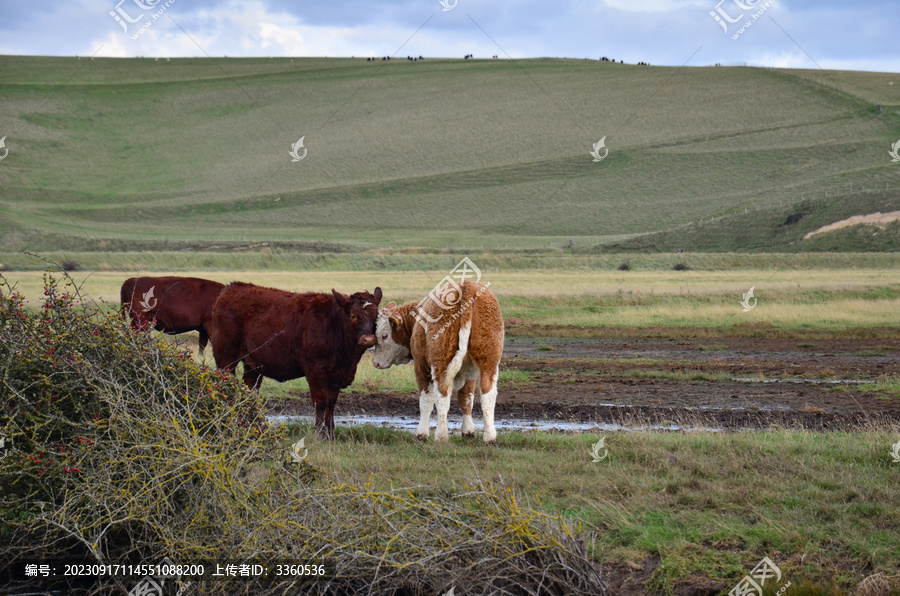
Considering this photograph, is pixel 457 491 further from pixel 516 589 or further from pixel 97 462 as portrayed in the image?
pixel 97 462

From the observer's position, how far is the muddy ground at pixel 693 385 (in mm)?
12461

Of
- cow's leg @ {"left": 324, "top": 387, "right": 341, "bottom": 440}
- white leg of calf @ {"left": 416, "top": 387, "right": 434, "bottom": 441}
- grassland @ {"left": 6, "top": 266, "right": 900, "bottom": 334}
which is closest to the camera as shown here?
white leg of calf @ {"left": 416, "top": 387, "right": 434, "bottom": 441}

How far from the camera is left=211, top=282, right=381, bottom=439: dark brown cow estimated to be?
10.7 meters

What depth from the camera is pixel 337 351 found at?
10.8 metres

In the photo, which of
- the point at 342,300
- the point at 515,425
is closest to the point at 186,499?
the point at 342,300

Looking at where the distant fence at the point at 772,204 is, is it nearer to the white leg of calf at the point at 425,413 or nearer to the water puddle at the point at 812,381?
the water puddle at the point at 812,381

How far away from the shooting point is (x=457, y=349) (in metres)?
10.1

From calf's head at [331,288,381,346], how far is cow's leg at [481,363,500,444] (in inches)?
59.1

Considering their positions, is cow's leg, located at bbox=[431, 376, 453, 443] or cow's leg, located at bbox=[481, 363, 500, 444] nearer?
cow's leg, located at bbox=[481, 363, 500, 444]

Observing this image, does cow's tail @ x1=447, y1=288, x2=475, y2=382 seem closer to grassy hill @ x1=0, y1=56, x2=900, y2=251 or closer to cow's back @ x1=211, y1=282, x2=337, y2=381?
cow's back @ x1=211, y1=282, x2=337, y2=381

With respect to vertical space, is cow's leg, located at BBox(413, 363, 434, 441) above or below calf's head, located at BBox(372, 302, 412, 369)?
below

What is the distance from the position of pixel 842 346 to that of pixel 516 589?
56.8 feet

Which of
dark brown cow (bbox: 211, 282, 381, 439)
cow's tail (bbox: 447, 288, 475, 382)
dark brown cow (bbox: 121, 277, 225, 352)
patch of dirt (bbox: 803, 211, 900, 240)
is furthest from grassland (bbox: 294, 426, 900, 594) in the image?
patch of dirt (bbox: 803, 211, 900, 240)

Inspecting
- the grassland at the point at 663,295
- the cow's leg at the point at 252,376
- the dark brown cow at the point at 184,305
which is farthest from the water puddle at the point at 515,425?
the grassland at the point at 663,295
